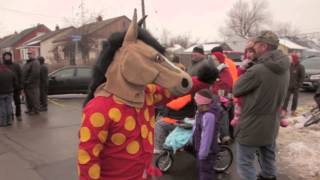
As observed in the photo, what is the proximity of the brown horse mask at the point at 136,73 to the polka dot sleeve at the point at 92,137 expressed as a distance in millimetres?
142

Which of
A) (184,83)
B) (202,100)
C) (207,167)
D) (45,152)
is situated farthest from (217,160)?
(184,83)

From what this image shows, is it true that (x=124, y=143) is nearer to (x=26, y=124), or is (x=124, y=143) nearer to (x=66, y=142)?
(x=66, y=142)

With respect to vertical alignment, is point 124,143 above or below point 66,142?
above

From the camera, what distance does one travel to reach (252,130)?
386 centimetres

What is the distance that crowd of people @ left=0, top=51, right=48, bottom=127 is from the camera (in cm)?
891

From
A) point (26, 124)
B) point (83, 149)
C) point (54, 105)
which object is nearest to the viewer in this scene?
point (83, 149)

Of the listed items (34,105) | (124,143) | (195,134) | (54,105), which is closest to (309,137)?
(195,134)

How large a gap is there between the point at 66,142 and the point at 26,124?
2.52m

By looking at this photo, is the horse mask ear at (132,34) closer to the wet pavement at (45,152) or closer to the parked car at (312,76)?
the wet pavement at (45,152)

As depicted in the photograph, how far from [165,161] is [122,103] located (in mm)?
3269

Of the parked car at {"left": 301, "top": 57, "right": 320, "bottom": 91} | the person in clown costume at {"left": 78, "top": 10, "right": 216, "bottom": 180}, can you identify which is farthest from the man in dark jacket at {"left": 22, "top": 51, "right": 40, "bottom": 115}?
the parked car at {"left": 301, "top": 57, "right": 320, "bottom": 91}

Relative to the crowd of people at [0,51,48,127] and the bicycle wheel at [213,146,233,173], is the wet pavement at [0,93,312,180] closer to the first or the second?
the bicycle wheel at [213,146,233,173]

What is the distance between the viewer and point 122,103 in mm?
2129

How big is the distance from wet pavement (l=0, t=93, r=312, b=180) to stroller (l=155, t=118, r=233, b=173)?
0.13 m
